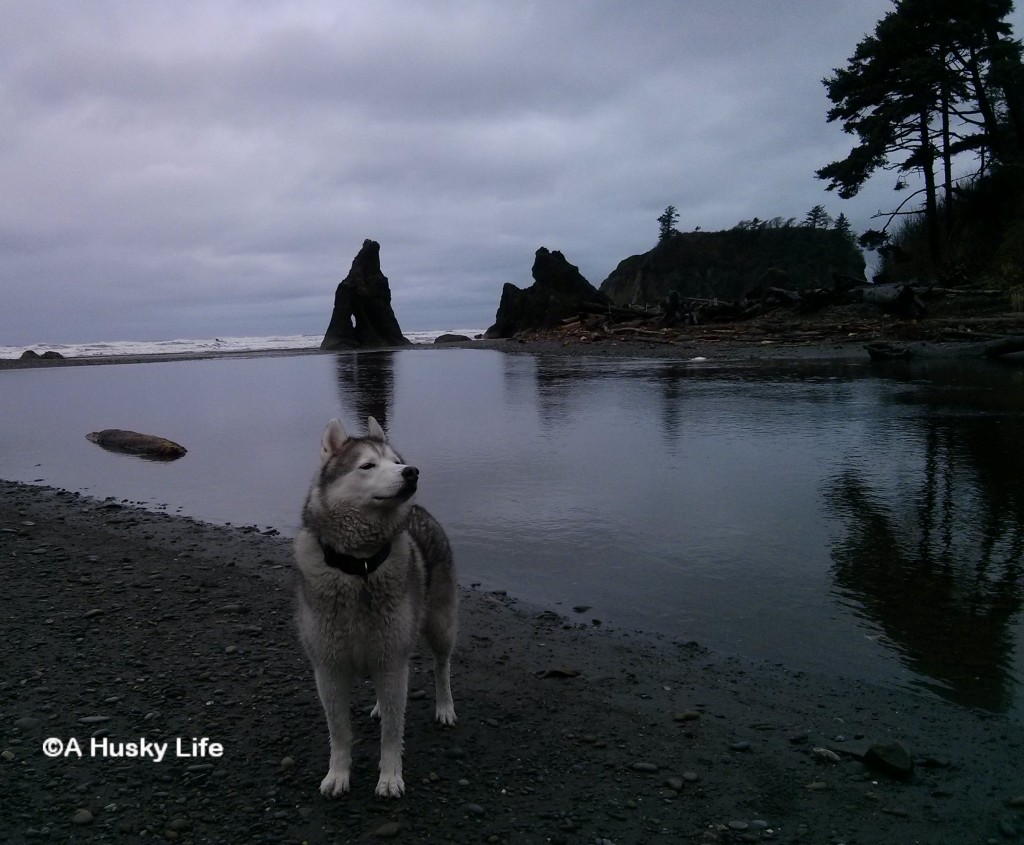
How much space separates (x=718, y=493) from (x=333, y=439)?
5.45m

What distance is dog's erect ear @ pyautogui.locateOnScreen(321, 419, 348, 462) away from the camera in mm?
3523

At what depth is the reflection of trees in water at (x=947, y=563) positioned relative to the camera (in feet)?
14.1

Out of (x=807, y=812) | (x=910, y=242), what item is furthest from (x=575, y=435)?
(x=910, y=242)

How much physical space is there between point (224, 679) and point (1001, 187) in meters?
32.4

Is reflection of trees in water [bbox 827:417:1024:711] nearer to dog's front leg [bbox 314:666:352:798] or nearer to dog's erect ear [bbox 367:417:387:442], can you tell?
dog's front leg [bbox 314:666:352:798]

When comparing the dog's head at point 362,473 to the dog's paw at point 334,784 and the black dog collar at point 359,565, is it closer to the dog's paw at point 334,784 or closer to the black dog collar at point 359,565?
the black dog collar at point 359,565

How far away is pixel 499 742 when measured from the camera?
3.62 m

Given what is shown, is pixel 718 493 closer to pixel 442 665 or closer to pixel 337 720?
pixel 442 665

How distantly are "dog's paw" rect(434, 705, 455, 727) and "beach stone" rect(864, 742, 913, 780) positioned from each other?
6.36 feet

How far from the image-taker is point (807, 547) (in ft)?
20.6

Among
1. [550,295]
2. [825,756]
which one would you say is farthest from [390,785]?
[550,295]

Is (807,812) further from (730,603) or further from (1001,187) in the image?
(1001,187)

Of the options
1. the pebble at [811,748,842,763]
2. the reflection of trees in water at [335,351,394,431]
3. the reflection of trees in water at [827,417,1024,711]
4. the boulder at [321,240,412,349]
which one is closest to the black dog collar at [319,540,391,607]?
the pebble at [811,748,842,763]

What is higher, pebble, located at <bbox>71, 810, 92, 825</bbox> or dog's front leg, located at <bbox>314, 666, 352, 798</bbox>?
dog's front leg, located at <bbox>314, 666, 352, 798</bbox>
